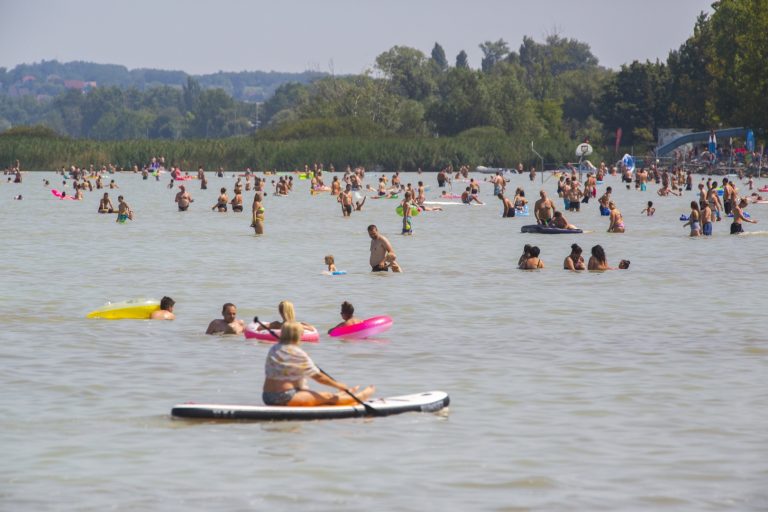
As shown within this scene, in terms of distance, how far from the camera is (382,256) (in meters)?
32.2

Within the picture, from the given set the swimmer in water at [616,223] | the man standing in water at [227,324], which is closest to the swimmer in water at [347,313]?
the man standing in water at [227,324]

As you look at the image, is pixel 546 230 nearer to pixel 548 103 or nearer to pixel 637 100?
pixel 637 100

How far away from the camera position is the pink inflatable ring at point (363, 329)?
21.5 meters

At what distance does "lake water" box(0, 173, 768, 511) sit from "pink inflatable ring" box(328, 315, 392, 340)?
0.64 ft

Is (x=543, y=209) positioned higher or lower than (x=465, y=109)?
lower

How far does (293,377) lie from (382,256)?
1750 cm

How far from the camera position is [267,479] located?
12.7 m

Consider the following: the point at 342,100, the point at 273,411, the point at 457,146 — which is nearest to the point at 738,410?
the point at 273,411

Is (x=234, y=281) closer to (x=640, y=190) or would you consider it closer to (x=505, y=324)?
(x=505, y=324)

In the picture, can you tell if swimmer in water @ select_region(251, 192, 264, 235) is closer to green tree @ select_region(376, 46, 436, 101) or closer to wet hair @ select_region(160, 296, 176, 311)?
wet hair @ select_region(160, 296, 176, 311)

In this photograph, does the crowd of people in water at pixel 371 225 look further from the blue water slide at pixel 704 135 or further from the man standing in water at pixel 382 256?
the blue water slide at pixel 704 135

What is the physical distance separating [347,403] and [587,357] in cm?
628

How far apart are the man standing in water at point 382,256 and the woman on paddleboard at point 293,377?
16.4 m

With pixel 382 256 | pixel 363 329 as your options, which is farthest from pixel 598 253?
pixel 363 329
